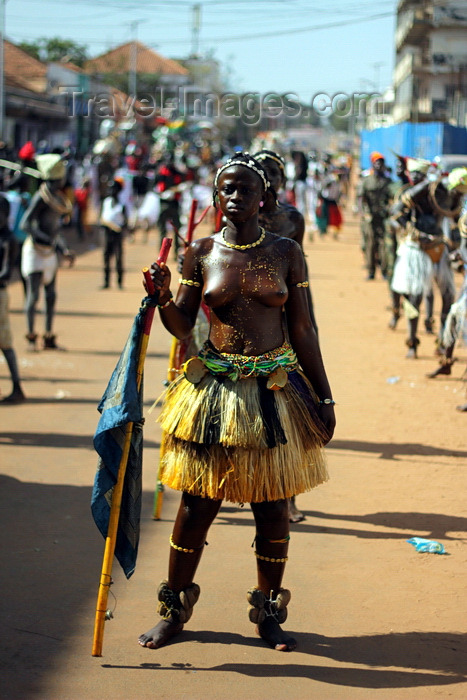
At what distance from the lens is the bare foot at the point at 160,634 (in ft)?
13.8

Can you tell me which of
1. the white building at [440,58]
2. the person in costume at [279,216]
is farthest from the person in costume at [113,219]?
the white building at [440,58]

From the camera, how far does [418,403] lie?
916cm

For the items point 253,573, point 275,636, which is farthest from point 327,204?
point 275,636

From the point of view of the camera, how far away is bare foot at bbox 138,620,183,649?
4211 millimetres

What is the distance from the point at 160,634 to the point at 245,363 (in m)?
1.20

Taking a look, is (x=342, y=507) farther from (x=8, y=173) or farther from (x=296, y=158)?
(x=296, y=158)

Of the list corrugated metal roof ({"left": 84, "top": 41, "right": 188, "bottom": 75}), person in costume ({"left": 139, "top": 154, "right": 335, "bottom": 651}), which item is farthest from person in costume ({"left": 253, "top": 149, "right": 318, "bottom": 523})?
corrugated metal roof ({"left": 84, "top": 41, "right": 188, "bottom": 75})

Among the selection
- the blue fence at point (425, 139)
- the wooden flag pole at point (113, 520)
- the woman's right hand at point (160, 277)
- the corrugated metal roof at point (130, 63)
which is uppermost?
the corrugated metal roof at point (130, 63)

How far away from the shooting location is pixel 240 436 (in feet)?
13.3

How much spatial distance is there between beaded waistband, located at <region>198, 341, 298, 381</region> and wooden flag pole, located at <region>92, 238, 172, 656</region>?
30 cm

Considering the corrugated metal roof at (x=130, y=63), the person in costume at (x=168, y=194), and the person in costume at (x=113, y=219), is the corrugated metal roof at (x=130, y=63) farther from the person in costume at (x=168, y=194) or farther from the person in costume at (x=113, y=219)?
the person in costume at (x=113, y=219)

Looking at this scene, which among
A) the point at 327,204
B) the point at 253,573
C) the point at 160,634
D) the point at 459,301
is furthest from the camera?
the point at 327,204

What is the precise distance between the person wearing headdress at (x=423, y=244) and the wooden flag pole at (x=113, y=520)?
7.26m

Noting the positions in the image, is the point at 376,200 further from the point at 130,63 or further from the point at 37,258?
the point at 130,63
